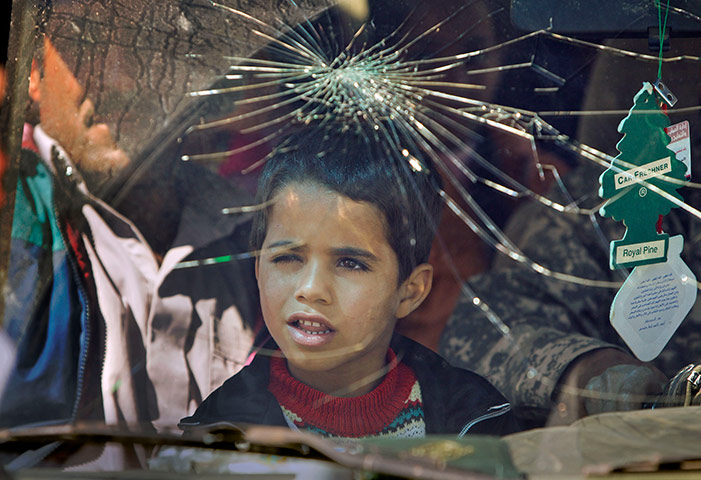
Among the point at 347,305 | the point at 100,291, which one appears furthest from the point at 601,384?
the point at 100,291

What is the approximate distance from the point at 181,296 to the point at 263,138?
469mm

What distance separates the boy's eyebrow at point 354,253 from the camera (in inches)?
71.3

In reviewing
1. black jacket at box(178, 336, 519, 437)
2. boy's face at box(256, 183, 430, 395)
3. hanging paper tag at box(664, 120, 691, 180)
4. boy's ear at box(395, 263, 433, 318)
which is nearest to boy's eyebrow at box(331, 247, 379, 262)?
boy's face at box(256, 183, 430, 395)

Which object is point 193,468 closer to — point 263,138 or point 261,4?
point 263,138

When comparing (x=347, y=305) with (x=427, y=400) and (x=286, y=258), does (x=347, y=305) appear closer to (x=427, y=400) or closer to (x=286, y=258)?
(x=286, y=258)

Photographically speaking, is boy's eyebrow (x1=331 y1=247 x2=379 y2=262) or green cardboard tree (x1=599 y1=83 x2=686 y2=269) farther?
green cardboard tree (x1=599 y1=83 x2=686 y2=269)

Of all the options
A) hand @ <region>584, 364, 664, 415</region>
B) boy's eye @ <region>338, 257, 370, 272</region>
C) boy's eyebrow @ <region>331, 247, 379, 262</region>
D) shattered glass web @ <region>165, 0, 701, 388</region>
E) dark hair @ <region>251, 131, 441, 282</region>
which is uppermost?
shattered glass web @ <region>165, 0, 701, 388</region>

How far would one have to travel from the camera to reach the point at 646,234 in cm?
193

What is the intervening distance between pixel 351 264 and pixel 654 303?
0.83 metres

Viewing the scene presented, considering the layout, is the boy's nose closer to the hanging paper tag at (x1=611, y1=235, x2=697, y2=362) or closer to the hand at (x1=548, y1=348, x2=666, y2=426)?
the hand at (x1=548, y1=348, x2=666, y2=426)

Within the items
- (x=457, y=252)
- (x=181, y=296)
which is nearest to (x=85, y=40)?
(x=181, y=296)

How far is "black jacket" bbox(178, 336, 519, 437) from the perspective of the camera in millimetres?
1797

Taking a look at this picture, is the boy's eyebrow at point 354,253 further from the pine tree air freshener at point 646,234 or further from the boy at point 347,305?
the pine tree air freshener at point 646,234

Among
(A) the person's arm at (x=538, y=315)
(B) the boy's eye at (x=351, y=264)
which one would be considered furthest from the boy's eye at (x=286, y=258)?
(A) the person's arm at (x=538, y=315)
